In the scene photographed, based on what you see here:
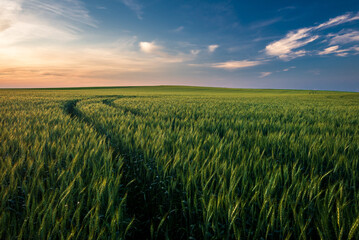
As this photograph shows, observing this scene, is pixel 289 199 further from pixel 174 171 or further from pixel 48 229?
pixel 48 229

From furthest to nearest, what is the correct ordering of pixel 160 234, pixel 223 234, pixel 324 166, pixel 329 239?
pixel 324 166, pixel 160 234, pixel 223 234, pixel 329 239

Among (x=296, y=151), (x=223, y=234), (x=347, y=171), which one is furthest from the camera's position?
(x=296, y=151)

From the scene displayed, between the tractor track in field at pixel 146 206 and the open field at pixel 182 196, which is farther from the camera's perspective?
the tractor track in field at pixel 146 206

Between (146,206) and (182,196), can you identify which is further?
(146,206)

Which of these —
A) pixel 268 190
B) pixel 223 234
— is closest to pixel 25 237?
pixel 223 234

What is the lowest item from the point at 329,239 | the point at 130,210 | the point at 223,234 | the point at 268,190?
the point at 130,210

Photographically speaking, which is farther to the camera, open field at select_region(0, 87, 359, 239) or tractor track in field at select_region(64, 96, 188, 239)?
tractor track in field at select_region(64, 96, 188, 239)

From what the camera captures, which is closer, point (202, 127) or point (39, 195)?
point (39, 195)

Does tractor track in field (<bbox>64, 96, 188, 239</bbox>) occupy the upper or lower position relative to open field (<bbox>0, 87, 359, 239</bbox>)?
lower

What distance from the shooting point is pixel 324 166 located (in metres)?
2.14

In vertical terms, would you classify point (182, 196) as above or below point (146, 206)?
above

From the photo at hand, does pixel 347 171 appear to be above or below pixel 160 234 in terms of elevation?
above

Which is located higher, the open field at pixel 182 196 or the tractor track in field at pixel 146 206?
the open field at pixel 182 196

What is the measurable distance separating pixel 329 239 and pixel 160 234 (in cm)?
113
